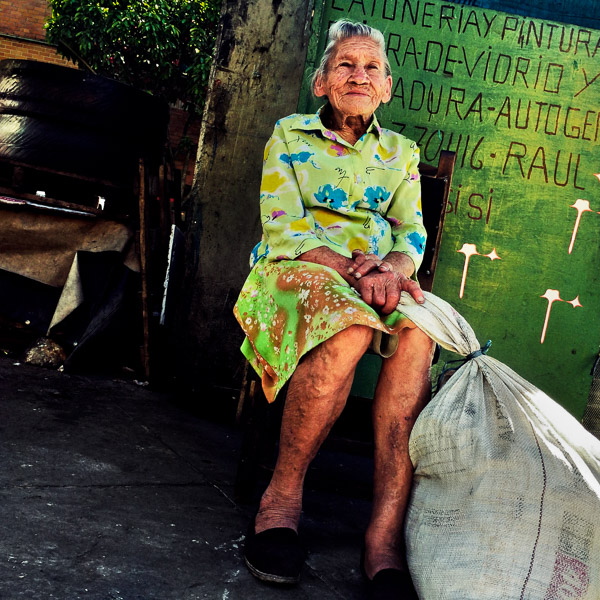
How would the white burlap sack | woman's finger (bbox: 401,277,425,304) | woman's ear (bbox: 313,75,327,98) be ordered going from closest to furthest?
the white burlap sack, woman's finger (bbox: 401,277,425,304), woman's ear (bbox: 313,75,327,98)

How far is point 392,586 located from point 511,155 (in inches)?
89.7

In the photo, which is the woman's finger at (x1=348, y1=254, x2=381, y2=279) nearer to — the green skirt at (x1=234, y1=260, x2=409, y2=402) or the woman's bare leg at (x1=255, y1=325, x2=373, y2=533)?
the green skirt at (x1=234, y1=260, x2=409, y2=402)

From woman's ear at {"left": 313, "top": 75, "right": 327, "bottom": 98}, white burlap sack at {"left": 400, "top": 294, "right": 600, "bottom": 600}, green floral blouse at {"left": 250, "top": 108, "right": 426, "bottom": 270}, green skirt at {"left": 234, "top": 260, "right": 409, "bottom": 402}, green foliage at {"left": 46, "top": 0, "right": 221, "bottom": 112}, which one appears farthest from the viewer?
green foliage at {"left": 46, "top": 0, "right": 221, "bottom": 112}

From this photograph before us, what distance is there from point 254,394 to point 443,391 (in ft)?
2.20

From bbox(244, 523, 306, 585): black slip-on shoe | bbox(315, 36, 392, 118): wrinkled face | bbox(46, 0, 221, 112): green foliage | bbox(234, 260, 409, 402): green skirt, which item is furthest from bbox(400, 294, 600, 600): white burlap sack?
bbox(46, 0, 221, 112): green foliage

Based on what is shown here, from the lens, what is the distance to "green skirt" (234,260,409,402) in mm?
1676

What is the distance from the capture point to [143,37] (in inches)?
408

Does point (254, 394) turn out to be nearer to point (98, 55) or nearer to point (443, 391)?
point (443, 391)

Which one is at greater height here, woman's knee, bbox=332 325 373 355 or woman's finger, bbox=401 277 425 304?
woman's finger, bbox=401 277 425 304

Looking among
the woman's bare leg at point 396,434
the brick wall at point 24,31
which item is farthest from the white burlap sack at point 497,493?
the brick wall at point 24,31

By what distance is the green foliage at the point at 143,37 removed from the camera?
1027 centimetres

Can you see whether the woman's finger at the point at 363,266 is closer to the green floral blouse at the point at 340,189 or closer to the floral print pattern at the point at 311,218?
the floral print pattern at the point at 311,218

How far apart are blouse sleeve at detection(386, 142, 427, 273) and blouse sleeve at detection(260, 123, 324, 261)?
33 centimetres

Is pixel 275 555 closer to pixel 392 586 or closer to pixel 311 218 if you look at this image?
pixel 392 586
